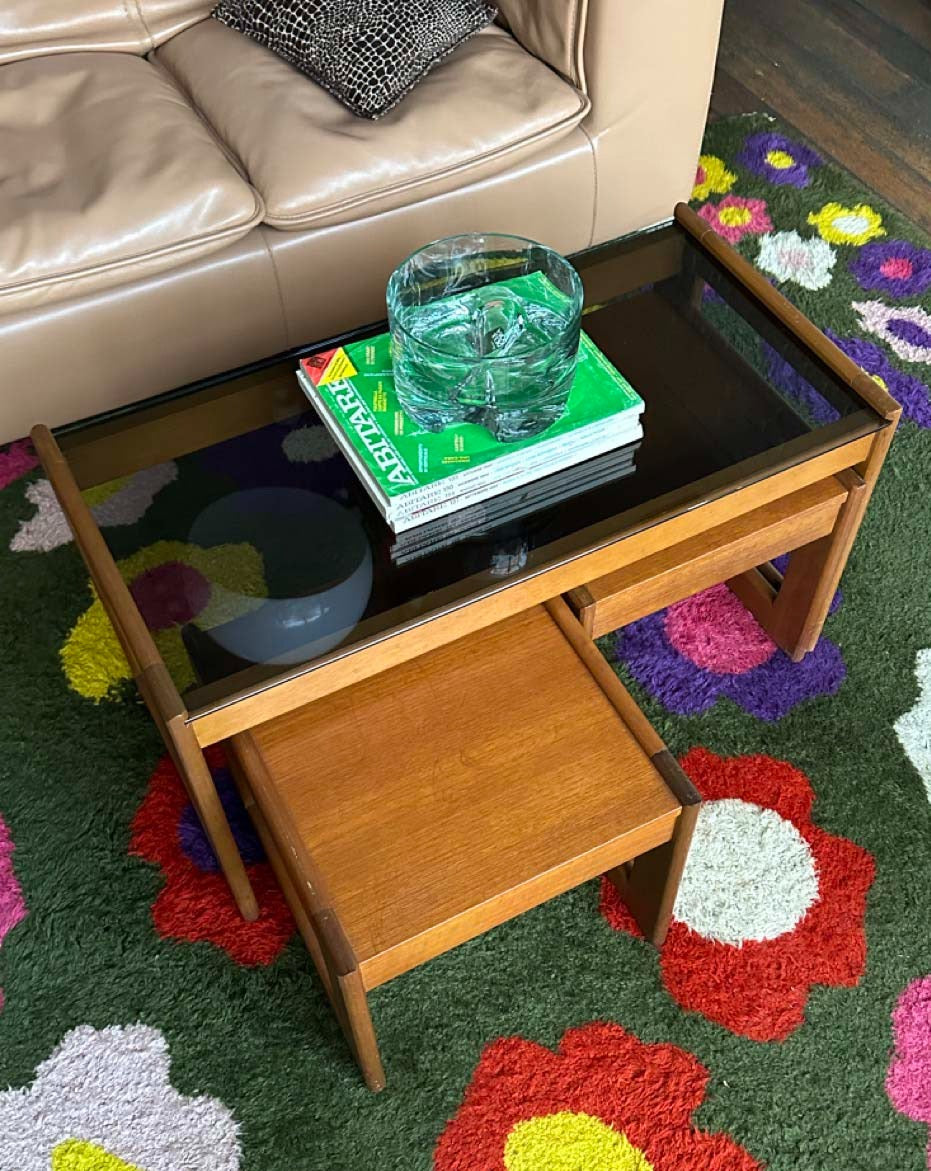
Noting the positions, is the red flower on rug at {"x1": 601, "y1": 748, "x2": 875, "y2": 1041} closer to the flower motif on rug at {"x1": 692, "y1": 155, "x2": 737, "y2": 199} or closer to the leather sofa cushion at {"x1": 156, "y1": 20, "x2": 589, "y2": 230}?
the leather sofa cushion at {"x1": 156, "y1": 20, "x2": 589, "y2": 230}

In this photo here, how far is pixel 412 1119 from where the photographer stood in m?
1.16

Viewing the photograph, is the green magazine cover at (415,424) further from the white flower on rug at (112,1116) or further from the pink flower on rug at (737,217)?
the pink flower on rug at (737,217)

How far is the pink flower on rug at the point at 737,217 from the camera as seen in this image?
2.06m

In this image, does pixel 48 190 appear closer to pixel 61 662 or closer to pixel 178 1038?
pixel 61 662

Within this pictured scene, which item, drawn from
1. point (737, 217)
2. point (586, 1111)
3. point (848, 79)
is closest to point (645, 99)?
point (737, 217)

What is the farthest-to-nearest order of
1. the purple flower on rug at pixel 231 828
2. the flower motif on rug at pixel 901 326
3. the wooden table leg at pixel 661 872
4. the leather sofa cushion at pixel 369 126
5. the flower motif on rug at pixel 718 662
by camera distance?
the flower motif on rug at pixel 901 326, the leather sofa cushion at pixel 369 126, the flower motif on rug at pixel 718 662, the purple flower on rug at pixel 231 828, the wooden table leg at pixel 661 872

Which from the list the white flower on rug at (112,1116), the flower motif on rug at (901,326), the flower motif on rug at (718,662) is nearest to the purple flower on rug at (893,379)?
the flower motif on rug at (901,326)

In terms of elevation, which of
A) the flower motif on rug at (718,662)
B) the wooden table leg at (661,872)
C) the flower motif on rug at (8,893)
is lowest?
the flower motif on rug at (8,893)

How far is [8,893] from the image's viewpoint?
1323mm

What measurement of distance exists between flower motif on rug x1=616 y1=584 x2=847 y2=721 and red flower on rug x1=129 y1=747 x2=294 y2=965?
52cm

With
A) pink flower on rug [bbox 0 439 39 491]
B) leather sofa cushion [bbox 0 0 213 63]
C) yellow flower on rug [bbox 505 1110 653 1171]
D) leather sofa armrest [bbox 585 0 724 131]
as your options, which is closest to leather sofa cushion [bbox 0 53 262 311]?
leather sofa cushion [bbox 0 0 213 63]

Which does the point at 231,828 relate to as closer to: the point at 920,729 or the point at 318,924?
the point at 318,924

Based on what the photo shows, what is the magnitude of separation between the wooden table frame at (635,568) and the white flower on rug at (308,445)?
0.18 ft

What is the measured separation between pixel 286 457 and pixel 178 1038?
614 millimetres
